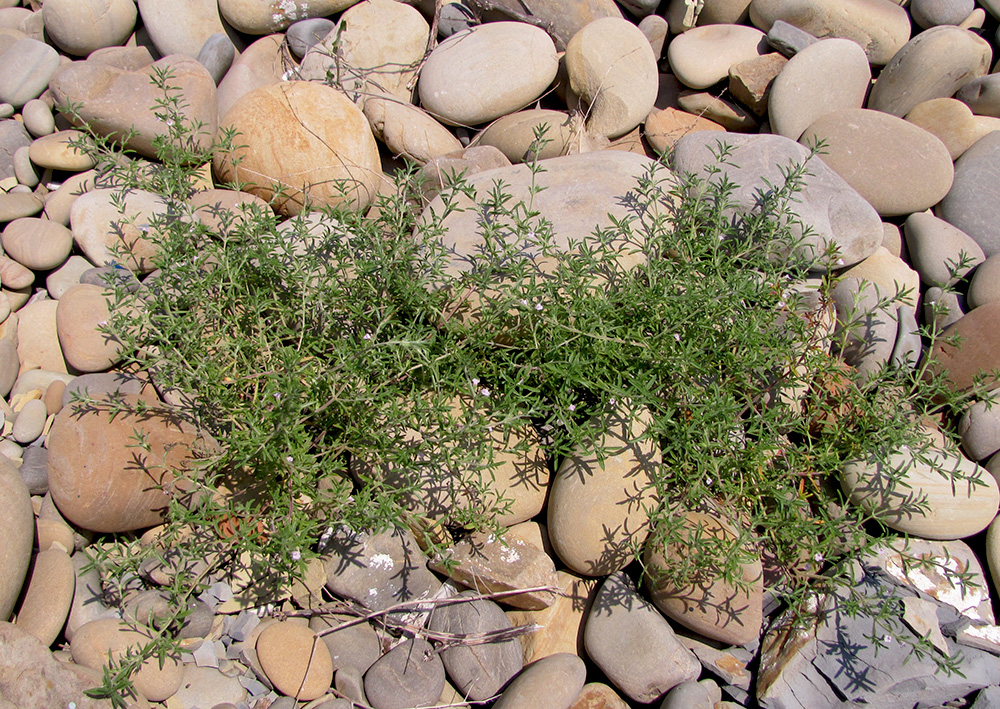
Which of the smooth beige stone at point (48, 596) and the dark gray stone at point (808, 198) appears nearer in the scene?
the smooth beige stone at point (48, 596)

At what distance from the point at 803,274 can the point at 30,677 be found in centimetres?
415

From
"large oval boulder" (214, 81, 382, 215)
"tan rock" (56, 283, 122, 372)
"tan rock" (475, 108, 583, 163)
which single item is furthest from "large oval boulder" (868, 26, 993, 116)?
"tan rock" (56, 283, 122, 372)

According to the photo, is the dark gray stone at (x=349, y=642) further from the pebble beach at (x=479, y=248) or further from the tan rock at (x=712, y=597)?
the tan rock at (x=712, y=597)

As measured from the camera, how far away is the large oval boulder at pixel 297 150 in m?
4.30

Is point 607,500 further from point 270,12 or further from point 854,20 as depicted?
point 270,12

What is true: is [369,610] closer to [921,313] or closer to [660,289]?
[660,289]

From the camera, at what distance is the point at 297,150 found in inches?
169

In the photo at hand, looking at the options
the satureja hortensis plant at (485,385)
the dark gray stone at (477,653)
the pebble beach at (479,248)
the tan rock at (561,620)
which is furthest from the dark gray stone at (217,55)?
the tan rock at (561,620)

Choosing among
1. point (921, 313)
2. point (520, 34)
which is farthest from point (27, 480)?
point (921, 313)

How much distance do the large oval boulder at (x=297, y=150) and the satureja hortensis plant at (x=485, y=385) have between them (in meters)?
0.56

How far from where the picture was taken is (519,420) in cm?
341

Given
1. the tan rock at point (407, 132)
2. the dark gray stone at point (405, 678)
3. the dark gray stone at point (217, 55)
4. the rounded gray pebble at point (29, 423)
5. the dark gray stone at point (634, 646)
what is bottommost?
the dark gray stone at point (405, 678)

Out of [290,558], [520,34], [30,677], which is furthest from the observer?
[520,34]

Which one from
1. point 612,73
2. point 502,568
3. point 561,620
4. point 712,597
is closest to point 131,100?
point 612,73
